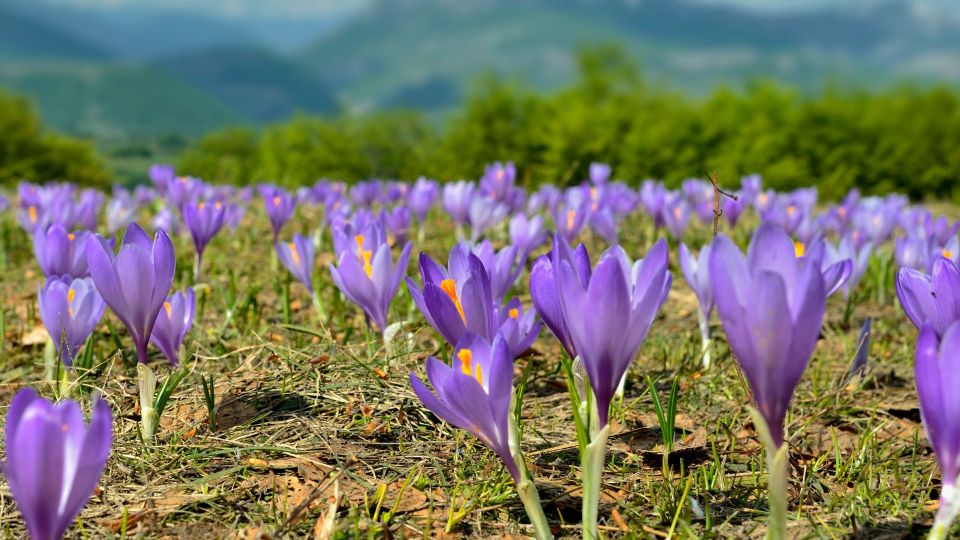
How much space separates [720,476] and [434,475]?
63 centimetres

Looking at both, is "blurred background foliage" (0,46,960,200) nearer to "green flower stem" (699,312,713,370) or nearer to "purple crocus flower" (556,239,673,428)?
"green flower stem" (699,312,713,370)

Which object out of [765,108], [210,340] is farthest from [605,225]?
[765,108]

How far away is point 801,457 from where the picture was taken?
1.90 metres

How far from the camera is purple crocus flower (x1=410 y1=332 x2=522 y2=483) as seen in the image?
4.05ft

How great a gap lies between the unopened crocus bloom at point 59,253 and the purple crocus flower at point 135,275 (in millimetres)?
898

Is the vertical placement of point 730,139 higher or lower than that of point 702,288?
higher

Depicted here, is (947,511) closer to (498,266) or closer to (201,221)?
(498,266)

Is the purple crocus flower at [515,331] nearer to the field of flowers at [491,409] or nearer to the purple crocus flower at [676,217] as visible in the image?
the field of flowers at [491,409]

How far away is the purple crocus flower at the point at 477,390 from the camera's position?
48.6 inches

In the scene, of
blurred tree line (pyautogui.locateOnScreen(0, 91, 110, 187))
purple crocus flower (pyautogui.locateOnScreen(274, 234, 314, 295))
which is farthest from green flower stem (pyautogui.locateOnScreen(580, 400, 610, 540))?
blurred tree line (pyautogui.locateOnScreen(0, 91, 110, 187))

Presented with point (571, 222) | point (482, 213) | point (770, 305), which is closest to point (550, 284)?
point (770, 305)

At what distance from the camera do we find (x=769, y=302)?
1049 mm

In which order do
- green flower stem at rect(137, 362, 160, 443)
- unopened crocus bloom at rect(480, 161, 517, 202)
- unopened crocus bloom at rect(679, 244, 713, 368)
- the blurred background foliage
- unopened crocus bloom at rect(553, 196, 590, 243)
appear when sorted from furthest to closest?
the blurred background foliage < unopened crocus bloom at rect(480, 161, 517, 202) < unopened crocus bloom at rect(553, 196, 590, 243) < unopened crocus bloom at rect(679, 244, 713, 368) < green flower stem at rect(137, 362, 160, 443)

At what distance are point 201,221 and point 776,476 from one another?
9.16ft
